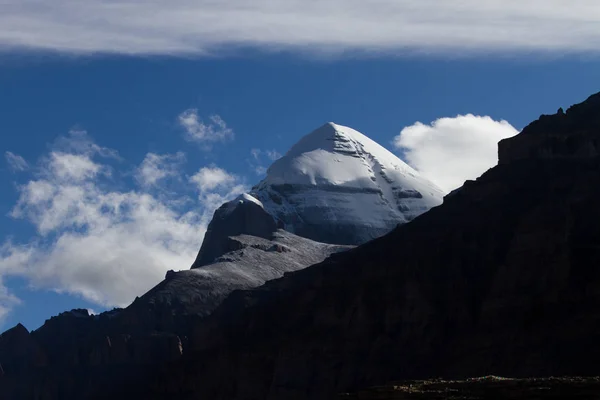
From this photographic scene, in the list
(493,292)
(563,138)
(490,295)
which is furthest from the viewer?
(563,138)

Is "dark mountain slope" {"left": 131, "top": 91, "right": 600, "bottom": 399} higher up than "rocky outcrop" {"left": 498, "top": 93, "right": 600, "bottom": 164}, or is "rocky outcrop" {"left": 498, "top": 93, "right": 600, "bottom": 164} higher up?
"rocky outcrop" {"left": 498, "top": 93, "right": 600, "bottom": 164}

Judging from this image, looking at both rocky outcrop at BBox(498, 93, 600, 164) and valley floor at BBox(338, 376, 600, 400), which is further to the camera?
rocky outcrop at BBox(498, 93, 600, 164)

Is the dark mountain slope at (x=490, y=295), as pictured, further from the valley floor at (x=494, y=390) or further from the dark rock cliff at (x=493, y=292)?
the valley floor at (x=494, y=390)

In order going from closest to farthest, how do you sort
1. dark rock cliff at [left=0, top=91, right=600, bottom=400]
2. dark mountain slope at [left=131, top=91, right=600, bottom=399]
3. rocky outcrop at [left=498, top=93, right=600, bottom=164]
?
1. dark mountain slope at [left=131, top=91, right=600, bottom=399]
2. dark rock cliff at [left=0, top=91, right=600, bottom=400]
3. rocky outcrop at [left=498, top=93, right=600, bottom=164]

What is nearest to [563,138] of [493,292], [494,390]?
[493,292]

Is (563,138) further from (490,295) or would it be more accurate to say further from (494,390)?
(494,390)

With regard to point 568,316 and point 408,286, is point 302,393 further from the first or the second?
point 568,316

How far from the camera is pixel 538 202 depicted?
187250mm

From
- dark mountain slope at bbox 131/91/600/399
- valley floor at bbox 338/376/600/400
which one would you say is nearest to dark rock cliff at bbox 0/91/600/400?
dark mountain slope at bbox 131/91/600/399

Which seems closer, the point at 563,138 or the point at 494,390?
the point at 494,390

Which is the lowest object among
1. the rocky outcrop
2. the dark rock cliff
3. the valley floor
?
the valley floor

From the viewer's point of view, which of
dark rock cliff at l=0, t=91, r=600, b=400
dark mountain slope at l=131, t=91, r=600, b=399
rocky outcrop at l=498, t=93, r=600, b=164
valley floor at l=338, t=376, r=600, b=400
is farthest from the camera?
rocky outcrop at l=498, t=93, r=600, b=164

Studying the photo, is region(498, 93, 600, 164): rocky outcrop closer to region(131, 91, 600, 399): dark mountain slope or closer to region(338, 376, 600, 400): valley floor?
region(131, 91, 600, 399): dark mountain slope

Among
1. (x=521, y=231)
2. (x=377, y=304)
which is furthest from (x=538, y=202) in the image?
(x=377, y=304)
